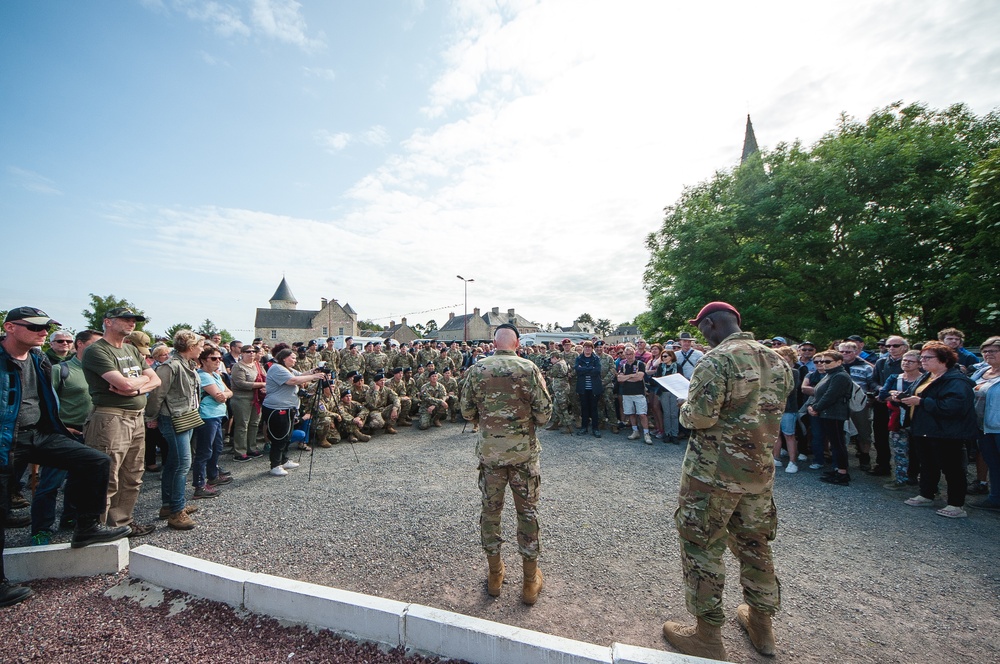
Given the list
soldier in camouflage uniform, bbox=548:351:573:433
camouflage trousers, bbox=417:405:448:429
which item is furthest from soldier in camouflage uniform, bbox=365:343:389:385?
soldier in camouflage uniform, bbox=548:351:573:433

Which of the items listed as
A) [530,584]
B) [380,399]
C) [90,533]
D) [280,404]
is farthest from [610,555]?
[380,399]

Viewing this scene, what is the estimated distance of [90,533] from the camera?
3.59 m

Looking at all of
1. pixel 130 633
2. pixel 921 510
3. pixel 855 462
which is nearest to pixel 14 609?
pixel 130 633

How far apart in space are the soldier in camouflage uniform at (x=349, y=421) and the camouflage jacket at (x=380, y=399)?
0.36m

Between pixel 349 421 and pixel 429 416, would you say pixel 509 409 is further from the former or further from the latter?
pixel 429 416

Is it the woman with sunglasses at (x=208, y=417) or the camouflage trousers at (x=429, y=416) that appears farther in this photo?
the camouflage trousers at (x=429, y=416)

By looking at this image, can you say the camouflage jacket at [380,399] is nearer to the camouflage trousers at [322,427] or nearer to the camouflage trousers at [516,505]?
the camouflage trousers at [322,427]

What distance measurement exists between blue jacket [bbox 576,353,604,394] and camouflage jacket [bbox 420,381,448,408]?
11.7 feet

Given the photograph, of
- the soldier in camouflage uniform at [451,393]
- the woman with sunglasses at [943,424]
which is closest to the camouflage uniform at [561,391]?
the soldier in camouflage uniform at [451,393]

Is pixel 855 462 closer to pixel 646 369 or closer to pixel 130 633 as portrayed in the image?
pixel 646 369

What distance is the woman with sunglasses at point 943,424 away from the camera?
4.78 m

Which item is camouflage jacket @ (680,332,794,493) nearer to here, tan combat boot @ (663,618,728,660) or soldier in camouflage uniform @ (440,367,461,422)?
tan combat boot @ (663,618,728,660)

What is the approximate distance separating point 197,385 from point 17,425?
1734mm

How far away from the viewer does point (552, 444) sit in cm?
849
